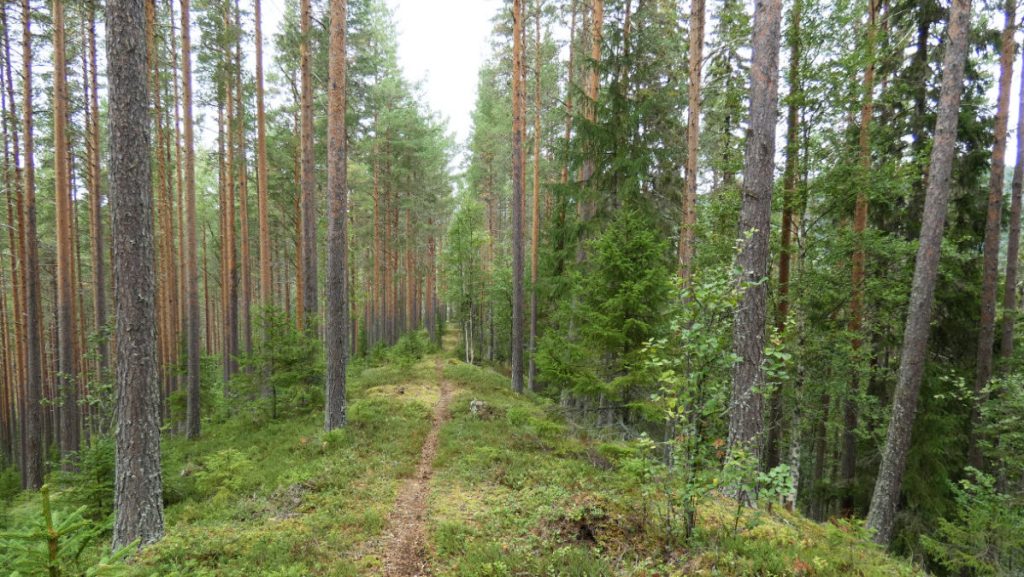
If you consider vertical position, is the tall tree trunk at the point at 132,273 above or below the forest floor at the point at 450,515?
above

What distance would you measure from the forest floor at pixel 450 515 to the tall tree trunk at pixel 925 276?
269 cm

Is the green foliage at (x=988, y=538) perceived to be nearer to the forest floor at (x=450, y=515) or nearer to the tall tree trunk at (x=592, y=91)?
the forest floor at (x=450, y=515)

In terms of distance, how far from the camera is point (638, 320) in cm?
949

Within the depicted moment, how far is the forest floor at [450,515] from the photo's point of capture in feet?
15.4

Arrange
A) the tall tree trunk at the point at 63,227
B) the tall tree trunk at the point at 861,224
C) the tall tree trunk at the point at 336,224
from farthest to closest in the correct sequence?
the tall tree trunk at the point at 63,227, the tall tree trunk at the point at 336,224, the tall tree trunk at the point at 861,224

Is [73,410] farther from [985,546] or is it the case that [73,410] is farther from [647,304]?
[985,546]

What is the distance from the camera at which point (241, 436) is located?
12672 millimetres

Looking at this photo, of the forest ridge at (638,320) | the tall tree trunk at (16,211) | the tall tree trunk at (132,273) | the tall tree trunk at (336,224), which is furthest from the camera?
the tall tree trunk at (16,211)

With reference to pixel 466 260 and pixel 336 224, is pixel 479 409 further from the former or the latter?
pixel 466 260

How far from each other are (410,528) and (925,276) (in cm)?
965

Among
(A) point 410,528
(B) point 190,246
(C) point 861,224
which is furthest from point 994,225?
(B) point 190,246

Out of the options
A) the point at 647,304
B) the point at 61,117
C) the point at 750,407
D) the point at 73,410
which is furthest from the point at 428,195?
the point at 750,407

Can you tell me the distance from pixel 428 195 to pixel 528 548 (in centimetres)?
2559

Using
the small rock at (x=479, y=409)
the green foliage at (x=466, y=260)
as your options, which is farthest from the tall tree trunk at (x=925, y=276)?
the green foliage at (x=466, y=260)
